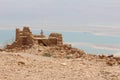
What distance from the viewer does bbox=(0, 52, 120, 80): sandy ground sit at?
535 inches

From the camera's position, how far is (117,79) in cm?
1355

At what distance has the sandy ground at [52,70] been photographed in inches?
535

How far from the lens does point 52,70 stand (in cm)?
1480

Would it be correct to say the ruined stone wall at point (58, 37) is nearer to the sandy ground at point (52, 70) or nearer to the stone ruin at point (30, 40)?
the stone ruin at point (30, 40)

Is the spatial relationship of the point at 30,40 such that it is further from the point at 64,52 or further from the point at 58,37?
the point at 64,52

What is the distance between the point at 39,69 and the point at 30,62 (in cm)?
155

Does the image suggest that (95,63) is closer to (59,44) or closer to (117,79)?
(117,79)

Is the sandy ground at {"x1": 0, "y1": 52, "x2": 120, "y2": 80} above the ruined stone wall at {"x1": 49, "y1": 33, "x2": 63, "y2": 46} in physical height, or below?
below

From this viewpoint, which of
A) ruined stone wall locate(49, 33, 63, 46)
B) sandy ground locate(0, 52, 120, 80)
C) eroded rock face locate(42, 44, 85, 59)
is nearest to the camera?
sandy ground locate(0, 52, 120, 80)

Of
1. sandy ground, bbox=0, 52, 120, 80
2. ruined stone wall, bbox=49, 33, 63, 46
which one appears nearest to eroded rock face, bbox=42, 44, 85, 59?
ruined stone wall, bbox=49, 33, 63, 46

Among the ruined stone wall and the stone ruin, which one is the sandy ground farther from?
the ruined stone wall

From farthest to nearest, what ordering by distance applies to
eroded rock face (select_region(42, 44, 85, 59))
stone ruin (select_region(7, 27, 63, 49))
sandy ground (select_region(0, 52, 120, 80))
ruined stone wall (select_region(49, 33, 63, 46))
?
ruined stone wall (select_region(49, 33, 63, 46)), stone ruin (select_region(7, 27, 63, 49)), eroded rock face (select_region(42, 44, 85, 59)), sandy ground (select_region(0, 52, 120, 80))

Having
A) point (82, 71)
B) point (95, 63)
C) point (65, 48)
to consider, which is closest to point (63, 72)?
point (82, 71)

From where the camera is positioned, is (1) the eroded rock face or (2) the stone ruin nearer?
(1) the eroded rock face
